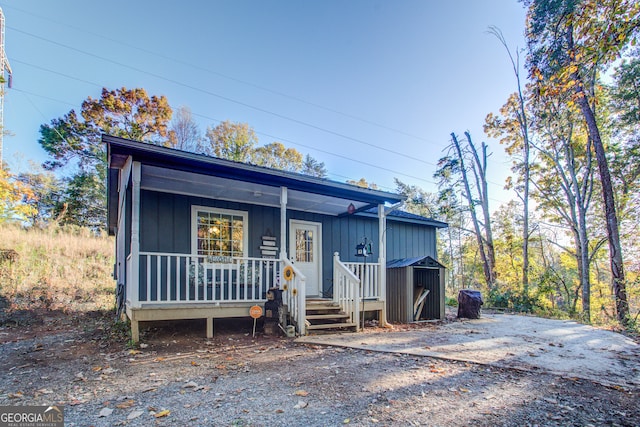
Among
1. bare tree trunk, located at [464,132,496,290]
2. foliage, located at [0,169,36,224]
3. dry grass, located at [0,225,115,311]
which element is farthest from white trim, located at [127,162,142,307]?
bare tree trunk, located at [464,132,496,290]

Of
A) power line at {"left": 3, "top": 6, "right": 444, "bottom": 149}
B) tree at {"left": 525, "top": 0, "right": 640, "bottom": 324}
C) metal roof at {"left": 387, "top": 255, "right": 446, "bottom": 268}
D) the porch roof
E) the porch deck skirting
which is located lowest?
the porch deck skirting

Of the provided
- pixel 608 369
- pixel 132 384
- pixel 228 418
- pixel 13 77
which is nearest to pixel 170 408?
pixel 228 418

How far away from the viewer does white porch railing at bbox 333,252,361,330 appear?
6.46 meters

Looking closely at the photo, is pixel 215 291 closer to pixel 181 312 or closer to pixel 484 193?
pixel 181 312

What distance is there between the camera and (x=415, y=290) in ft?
28.0

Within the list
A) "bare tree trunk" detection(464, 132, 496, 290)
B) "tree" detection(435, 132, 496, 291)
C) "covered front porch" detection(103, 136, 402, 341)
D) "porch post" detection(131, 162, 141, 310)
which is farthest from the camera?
"tree" detection(435, 132, 496, 291)

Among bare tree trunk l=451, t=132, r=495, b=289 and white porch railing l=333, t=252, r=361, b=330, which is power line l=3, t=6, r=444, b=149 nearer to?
bare tree trunk l=451, t=132, r=495, b=289

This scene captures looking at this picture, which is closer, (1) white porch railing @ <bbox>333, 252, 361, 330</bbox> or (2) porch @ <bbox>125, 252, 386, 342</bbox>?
(2) porch @ <bbox>125, 252, 386, 342</bbox>

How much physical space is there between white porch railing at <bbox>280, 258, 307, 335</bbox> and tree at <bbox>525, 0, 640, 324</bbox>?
14.3 feet

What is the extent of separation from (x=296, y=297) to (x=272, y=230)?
2460 mm

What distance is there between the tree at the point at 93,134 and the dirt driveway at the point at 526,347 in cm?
1843

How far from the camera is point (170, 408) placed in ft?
9.29

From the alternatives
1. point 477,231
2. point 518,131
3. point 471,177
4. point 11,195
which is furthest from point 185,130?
point 518,131

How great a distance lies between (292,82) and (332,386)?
14.9 metres
